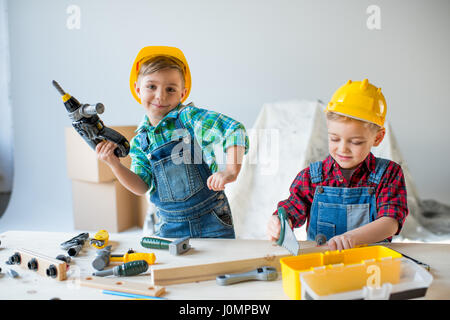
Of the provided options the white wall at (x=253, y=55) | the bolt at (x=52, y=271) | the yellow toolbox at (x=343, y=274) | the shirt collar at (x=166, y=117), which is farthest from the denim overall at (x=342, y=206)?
the white wall at (x=253, y=55)

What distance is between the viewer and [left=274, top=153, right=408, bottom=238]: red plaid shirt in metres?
1.11

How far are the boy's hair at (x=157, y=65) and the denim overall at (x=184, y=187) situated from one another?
0.17m

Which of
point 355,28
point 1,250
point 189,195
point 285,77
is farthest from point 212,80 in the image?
point 1,250

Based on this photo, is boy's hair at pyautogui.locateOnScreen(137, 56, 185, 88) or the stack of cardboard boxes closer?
boy's hair at pyautogui.locateOnScreen(137, 56, 185, 88)

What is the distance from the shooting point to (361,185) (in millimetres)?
1196

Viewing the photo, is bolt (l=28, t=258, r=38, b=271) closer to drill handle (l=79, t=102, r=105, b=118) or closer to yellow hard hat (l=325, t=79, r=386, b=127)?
drill handle (l=79, t=102, r=105, b=118)

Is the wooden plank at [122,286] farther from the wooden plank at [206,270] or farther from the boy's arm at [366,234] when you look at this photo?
the boy's arm at [366,234]

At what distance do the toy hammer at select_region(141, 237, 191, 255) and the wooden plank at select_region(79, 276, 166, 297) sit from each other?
172 mm

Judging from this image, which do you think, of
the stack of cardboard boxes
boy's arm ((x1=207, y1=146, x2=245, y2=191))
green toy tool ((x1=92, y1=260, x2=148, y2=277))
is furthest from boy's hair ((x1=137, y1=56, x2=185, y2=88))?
the stack of cardboard boxes

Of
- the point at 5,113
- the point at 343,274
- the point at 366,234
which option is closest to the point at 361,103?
the point at 366,234

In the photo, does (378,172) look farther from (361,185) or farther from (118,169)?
(118,169)

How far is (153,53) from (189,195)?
48 cm

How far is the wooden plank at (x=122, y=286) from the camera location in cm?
79

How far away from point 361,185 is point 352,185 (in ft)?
0.09
